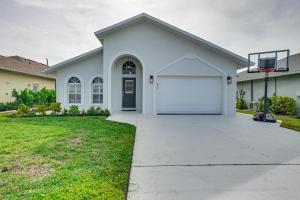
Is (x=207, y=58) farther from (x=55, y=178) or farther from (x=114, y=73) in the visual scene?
(x=55, y=178)

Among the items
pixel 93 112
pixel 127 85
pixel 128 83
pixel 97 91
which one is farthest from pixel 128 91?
pixel 93 112

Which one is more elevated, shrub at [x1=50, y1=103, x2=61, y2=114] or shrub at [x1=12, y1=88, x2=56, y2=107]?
shrub at [x1=12, y1=88, x2=56, y2=107]

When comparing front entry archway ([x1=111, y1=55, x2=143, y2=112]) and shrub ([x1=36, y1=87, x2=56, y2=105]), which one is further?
shrub ([x1=36, y1=87, x2=56, y2=105])

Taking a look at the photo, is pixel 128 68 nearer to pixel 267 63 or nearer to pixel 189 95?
pixel 189 95

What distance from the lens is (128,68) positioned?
47.0ft

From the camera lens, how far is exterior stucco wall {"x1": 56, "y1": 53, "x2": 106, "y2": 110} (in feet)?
46.4

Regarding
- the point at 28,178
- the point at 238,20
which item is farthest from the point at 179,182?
the point at 238,20

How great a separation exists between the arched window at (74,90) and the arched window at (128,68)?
3.04m

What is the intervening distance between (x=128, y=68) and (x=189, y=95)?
14.1 ft

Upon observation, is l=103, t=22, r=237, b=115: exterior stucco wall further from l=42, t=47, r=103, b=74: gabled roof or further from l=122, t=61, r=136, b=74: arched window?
l=122, t=61, r=136, b=74: arched window

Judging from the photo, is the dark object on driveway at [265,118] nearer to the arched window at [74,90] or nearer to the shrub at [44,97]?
the arched window at [74,90]

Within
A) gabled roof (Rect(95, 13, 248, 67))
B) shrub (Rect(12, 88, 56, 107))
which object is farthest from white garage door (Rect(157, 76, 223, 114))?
shrub (Rect(12, 88, 56, 107))

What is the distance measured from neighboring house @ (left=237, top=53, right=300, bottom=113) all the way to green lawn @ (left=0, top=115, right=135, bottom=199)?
45.6 feet

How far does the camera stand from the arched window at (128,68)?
14.3 m
